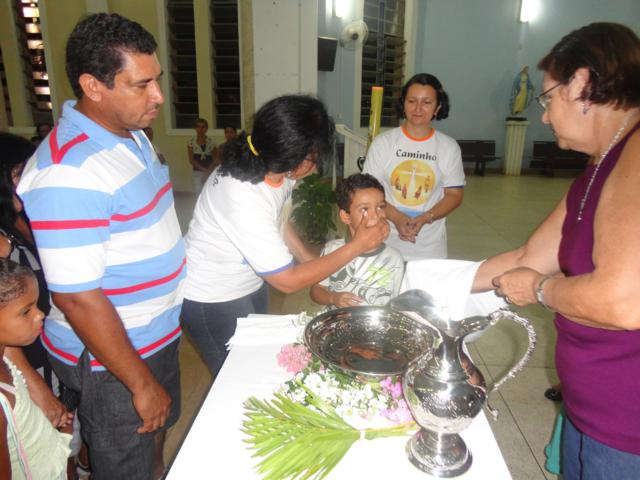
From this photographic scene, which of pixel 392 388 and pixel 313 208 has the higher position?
pixel 392 388

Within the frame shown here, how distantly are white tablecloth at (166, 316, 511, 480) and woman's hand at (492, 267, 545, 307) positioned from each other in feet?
1.06

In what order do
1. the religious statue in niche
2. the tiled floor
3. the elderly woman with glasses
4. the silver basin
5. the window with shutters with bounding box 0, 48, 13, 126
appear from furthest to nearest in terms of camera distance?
the religious statue in niche, the window with shutters with bounding box 0, 48, 13, 126, the tiled floor, the silver basin, the elderly woman with glasses

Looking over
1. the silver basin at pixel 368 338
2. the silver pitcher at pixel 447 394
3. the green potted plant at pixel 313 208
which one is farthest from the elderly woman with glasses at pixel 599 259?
the green potted plant at pixel 313 208

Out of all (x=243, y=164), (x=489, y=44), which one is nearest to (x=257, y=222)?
(x=243, y=164)

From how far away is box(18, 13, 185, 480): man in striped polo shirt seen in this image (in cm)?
108

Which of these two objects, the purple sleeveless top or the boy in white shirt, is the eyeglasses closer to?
the purple sleeveless top

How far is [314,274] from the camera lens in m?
1.46

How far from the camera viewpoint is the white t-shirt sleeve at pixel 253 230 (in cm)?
139

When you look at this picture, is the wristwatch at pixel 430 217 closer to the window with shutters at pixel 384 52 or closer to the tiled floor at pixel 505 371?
the tiled floor at pixel 505 371

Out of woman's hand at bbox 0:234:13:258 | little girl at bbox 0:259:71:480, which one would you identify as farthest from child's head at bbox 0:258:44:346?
woman's hand at bbox 0:234:13:258

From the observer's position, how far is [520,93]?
10.7 metres

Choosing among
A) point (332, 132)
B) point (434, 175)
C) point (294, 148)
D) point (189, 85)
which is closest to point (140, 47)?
point (294, 148)

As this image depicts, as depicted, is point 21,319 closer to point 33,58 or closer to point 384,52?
point 33,58

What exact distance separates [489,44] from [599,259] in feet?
38.8
